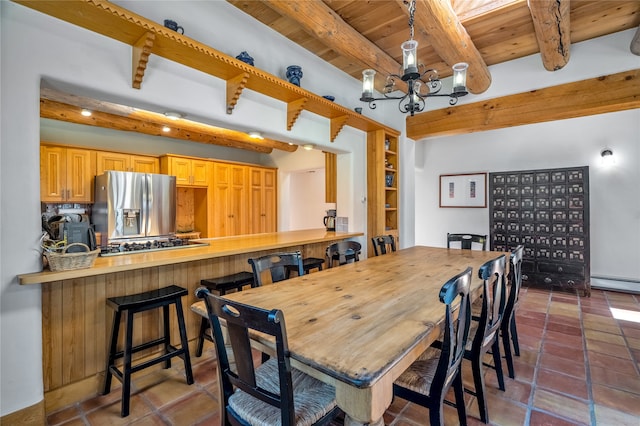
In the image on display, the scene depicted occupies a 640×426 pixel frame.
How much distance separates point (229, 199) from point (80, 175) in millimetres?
2202

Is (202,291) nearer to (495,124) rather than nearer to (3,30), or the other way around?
(3,30)

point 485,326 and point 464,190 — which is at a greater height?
point 464,190

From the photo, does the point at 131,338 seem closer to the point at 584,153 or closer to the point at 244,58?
the point at 244,58

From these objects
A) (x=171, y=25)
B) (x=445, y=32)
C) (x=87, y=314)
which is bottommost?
(x=87, y=314)

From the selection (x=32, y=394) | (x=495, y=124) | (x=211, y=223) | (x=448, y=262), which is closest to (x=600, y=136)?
(x=495, y=124)

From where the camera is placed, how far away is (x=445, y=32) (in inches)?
94.0

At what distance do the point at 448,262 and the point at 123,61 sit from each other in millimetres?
2884

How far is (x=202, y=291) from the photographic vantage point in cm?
→ 117

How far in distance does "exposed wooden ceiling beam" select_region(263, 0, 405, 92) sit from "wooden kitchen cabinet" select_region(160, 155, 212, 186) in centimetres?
333

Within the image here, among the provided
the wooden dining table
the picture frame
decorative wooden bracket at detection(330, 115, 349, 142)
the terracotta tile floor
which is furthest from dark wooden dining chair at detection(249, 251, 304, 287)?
the picture frame

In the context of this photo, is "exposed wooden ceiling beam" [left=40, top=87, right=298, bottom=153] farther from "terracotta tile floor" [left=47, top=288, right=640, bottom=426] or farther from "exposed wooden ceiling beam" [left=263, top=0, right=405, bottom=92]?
"terracotta tile floor" [left=47, top=288, right=640, bottom=426]

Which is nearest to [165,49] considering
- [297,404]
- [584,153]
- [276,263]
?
[276,263]

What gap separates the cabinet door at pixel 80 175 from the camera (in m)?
4.07

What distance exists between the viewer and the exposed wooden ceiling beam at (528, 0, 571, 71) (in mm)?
2164
